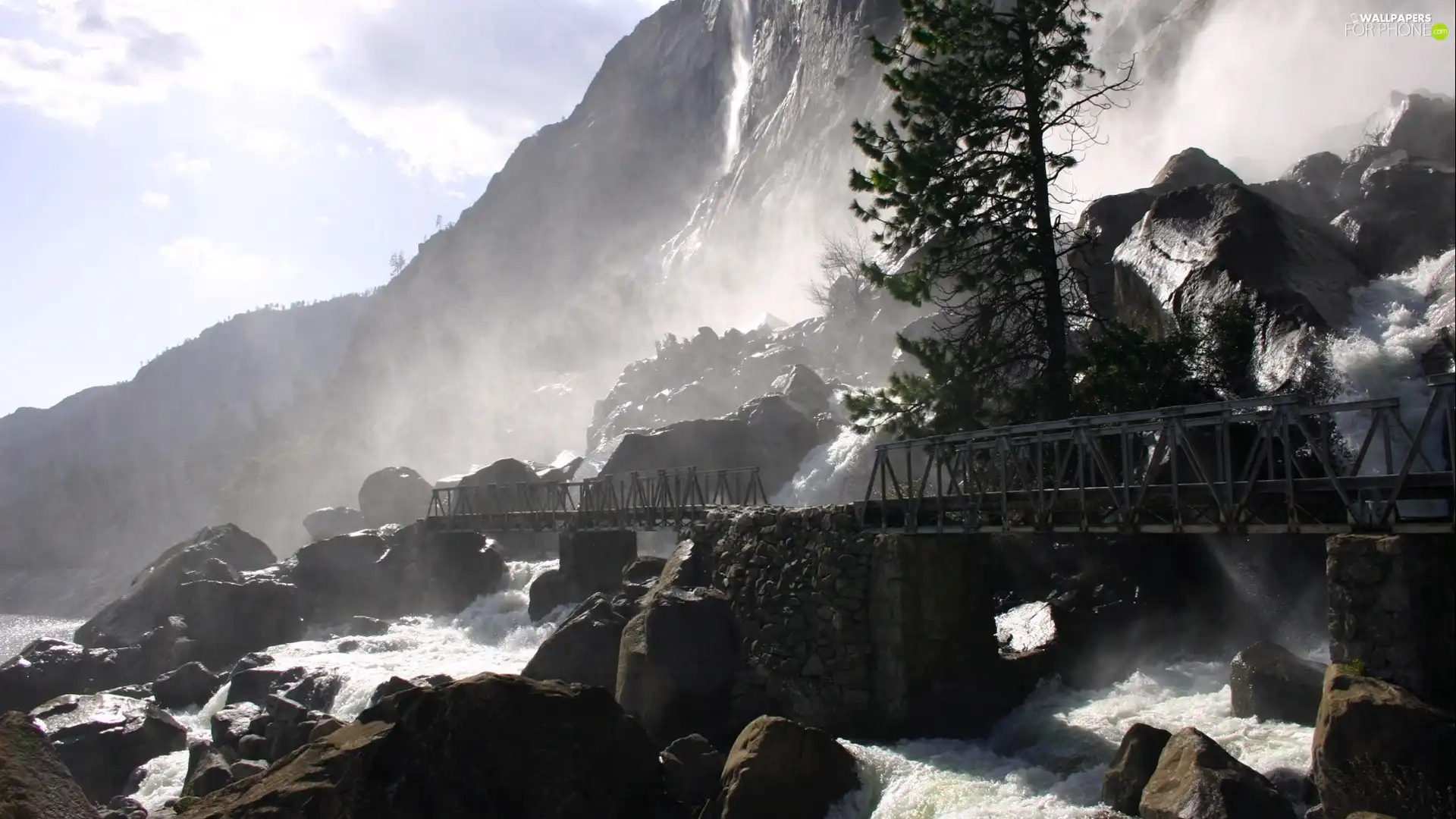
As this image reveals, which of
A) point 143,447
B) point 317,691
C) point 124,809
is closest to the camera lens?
point 124,809

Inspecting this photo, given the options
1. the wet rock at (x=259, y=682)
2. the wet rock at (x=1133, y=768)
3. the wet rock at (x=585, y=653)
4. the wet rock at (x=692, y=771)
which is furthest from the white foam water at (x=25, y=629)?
the wet rock at (x=1133, y=768)

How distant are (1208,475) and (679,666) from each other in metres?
9.24

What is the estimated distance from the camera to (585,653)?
2088 cm

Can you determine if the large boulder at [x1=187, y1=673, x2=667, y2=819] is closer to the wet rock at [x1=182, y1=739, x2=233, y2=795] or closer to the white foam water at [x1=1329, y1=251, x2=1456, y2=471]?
the wet rock at [x1=182, y1=739, x2=233, y2=795]

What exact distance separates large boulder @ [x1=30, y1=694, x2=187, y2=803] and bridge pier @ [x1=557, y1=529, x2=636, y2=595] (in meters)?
10.9

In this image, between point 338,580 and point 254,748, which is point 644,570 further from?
point 338,580

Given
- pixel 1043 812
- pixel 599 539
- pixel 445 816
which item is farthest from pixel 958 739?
pixel 599 539

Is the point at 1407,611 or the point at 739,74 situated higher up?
the point at 739,74

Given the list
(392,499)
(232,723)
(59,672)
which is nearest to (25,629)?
(392,499)

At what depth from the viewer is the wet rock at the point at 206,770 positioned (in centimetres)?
1959

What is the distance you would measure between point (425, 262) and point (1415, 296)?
145 meters

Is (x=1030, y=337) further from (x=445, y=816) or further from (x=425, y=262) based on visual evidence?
(x=425, y=262)

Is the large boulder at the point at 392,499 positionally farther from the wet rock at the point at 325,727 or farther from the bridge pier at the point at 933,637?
the bridge pier at the point at 933,637

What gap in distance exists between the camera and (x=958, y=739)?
656 inches
